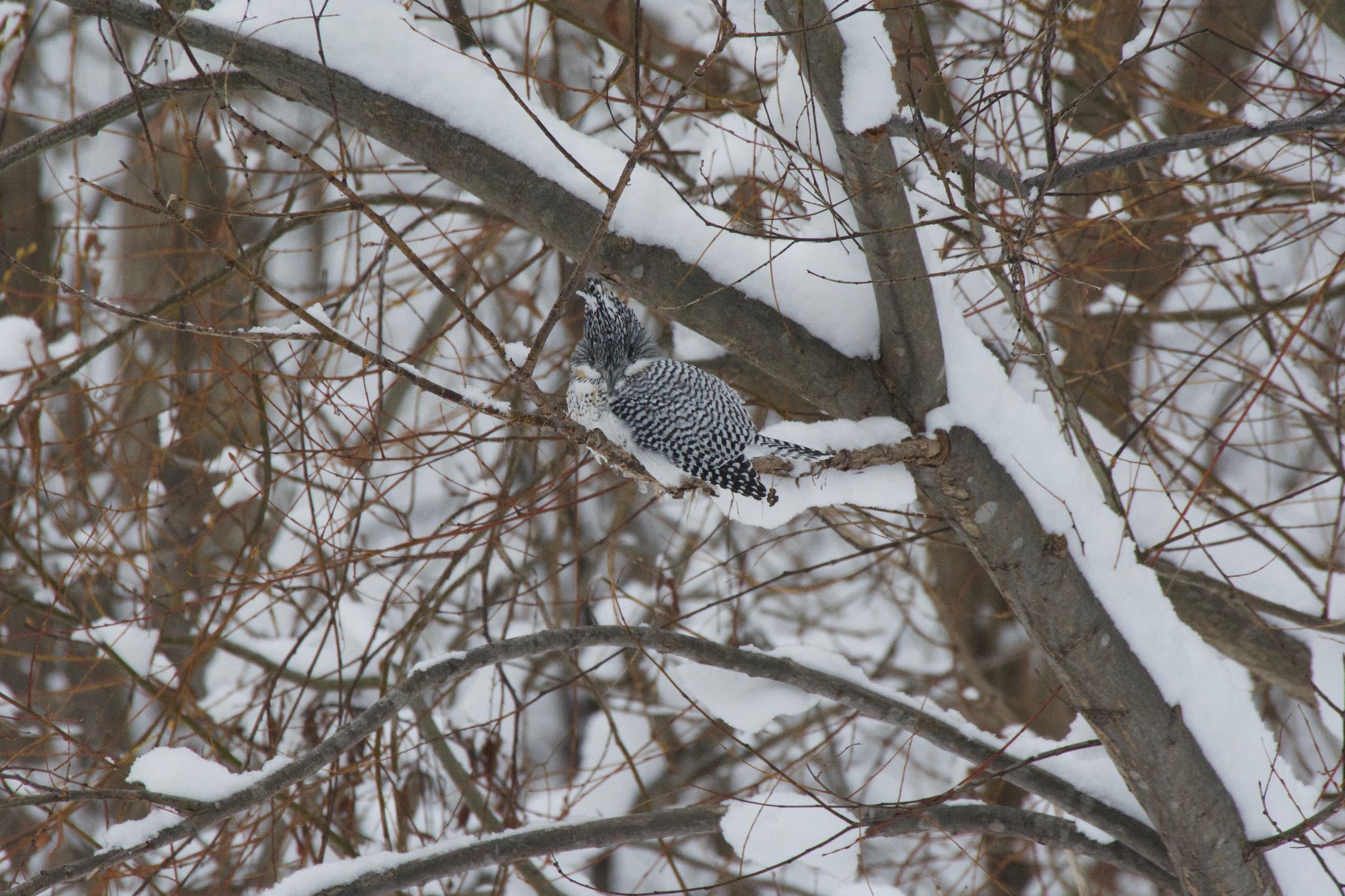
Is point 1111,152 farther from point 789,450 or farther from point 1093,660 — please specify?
point 1093,660

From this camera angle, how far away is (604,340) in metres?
2.79

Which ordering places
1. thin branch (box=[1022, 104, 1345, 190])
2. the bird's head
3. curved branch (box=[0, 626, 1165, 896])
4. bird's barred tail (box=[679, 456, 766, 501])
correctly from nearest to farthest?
thin branch (box=[1022, 104, 1345, 190]) < curved branch (box=[0, 626, 1165, 896]) < bird's barred tail (box=[679, 456, 766, 501]) < the bird's head

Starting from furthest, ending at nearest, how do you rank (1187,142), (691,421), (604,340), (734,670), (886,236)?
(604,340)
(691,421)
(734,670)
(886,236)
(1187,142)

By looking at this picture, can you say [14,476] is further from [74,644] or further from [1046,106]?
[1046,106]

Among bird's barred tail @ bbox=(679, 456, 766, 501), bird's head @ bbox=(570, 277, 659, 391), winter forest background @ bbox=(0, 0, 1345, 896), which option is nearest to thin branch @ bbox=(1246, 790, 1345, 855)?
winter forest background @ bbox=(0, 0, 1345, 896)

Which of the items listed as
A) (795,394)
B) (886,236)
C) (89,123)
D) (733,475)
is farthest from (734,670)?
(89,123)

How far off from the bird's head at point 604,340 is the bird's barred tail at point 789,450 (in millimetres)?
594

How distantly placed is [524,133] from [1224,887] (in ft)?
7.54

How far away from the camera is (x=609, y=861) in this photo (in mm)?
7488

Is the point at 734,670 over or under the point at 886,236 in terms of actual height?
under

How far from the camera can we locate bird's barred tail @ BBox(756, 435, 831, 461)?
215cm

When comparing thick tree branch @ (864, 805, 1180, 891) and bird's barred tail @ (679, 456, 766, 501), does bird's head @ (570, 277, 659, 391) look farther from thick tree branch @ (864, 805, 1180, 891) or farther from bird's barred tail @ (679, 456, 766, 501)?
thick tree branch @ (864, 805, 1180, 891)

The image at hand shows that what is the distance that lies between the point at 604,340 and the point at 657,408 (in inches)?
12.5

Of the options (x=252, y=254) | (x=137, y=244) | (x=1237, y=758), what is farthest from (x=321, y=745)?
(x=137, y=244)
